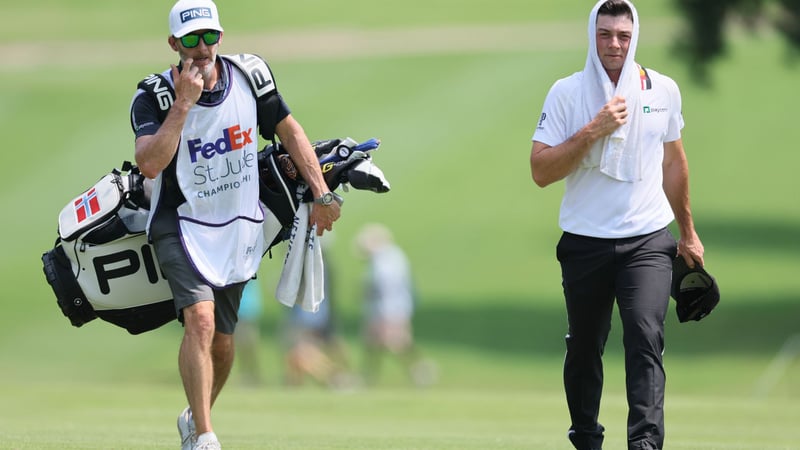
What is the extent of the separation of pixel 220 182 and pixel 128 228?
70cm

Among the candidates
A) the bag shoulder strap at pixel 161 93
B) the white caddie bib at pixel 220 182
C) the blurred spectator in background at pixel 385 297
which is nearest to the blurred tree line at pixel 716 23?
the blurred spectator in background at pixel 385 297

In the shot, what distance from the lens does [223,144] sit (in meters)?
8.23

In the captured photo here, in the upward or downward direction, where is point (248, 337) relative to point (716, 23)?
downward

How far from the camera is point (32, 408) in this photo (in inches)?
631

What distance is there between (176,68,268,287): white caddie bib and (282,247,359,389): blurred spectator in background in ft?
40.9

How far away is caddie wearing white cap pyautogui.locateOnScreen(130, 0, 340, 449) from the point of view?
8031 millimetres

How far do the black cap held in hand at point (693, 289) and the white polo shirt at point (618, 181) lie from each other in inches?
19.4

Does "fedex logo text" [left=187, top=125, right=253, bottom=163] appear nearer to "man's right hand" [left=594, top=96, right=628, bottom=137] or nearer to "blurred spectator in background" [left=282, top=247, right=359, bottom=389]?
"man's right hand" [left=594, top=96, right=628, bottom=137]

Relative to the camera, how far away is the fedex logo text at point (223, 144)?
322 inches

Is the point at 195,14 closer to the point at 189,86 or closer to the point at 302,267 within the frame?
the point at 189,86

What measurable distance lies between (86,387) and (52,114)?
22.9 m

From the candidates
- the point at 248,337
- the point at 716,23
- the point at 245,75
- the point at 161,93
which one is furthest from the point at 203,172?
the point at 716,23

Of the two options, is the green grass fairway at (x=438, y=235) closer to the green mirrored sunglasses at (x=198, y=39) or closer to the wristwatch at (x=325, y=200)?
the wristwatch at (x=325, y=200)

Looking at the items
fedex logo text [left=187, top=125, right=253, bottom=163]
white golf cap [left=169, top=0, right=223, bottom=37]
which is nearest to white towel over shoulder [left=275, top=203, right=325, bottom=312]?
fedex logo text [left=187, top=125, right=253, bottom=163]
